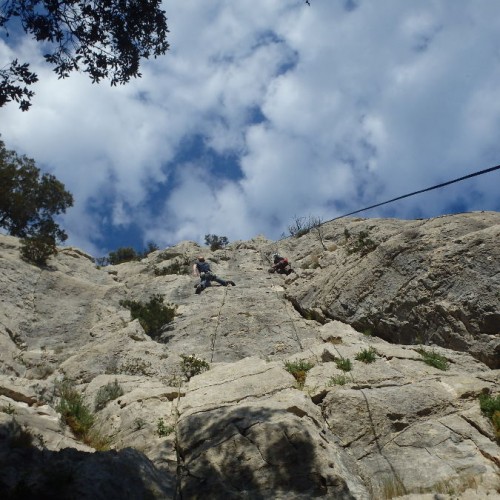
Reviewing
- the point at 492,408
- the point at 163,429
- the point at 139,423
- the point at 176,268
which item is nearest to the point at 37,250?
the point at 176,268

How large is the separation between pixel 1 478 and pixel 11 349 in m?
9.69

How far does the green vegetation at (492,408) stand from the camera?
8.07 m

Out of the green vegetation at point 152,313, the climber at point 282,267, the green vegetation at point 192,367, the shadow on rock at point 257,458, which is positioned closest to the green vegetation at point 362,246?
the climber at point 282,267

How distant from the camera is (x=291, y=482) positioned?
21.2 ft

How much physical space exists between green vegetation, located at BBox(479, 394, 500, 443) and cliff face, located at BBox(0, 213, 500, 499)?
115 millimetres

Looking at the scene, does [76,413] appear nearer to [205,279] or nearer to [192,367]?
[192,367]

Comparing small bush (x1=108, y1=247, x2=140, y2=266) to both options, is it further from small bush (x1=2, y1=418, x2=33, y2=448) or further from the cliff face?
small bush (x1=2, y1=418, x2=33, y2=448)

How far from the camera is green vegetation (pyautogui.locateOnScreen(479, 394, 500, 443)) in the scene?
26.5 ft

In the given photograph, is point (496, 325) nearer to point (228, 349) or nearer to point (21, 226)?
point (228, 349)

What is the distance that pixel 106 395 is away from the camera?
10.3 m

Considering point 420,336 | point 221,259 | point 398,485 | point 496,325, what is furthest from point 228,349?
point 221,259

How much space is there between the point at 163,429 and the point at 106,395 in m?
2.59

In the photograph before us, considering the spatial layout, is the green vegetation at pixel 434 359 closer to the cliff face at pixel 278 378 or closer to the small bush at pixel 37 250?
the cliff face at pixel 278 378

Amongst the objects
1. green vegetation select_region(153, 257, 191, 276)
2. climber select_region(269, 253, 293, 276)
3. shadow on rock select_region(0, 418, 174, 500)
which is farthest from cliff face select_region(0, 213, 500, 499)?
green vegetation select_region(153, 257, 191, 276)
